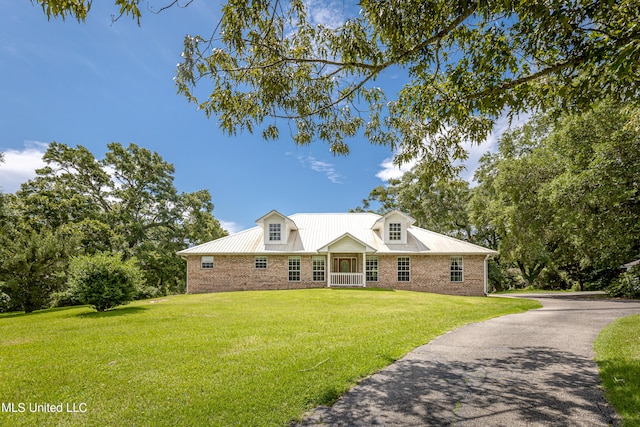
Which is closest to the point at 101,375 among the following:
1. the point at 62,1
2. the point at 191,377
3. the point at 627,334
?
the point at 191,377

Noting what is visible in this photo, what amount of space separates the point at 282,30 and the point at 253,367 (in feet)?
19.1

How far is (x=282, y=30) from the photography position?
5570 mm

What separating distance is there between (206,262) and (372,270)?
37.8ft

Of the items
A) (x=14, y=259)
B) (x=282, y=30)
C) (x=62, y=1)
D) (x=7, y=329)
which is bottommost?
(x=7, y=329)

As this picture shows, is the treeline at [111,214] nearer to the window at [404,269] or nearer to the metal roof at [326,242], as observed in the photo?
the metal roof at [326,242]

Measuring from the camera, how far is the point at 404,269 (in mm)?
21453

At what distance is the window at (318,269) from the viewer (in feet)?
72.2

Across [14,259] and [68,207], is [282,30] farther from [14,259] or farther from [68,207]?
[68,207]

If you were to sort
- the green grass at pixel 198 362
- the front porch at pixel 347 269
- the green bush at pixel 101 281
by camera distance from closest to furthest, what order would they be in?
1. the green grass at pixel 198 362
2. the green bush at pixel 101 281
3. the front porch at pixel 347 269

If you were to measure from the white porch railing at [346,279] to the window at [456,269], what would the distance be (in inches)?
239

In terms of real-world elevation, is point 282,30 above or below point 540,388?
above

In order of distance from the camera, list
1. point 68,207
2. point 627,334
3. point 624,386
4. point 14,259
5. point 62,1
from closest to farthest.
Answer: point 62,1, point 624,386, point 627,334, point 14,259, point 68,207

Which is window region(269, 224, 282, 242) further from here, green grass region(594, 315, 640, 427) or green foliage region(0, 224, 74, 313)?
green grass region(594, 315, 640, 427)

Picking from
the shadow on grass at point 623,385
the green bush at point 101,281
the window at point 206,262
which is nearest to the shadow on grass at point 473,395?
the shadow on grass at point 623,385
